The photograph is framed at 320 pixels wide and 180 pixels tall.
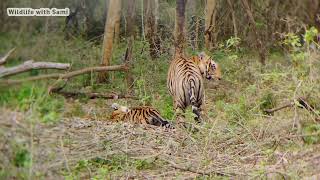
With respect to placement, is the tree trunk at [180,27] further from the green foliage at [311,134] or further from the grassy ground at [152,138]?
the green foliage at [311,134]

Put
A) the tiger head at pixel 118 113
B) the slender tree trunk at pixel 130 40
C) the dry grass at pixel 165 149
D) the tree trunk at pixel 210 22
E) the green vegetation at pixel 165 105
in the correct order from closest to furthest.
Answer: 1. the dry grass at pixel 165 149
2. the green vegetation at pixel 165 105
3. the tiger head at pixel 118 113
4. the slender tree trunk at pixel 130 40
5. the tree trunk at pixel 210 22

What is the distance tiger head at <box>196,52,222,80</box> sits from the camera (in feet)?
27.5

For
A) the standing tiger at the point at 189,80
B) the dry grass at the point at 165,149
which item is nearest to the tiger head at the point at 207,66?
the standing tiger at the point at 189,80

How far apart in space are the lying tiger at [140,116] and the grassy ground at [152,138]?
1.31 ft

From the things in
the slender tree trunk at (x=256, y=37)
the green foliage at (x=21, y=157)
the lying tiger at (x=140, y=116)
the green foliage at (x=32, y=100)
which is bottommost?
the lying tiger at (x=140, y=116)

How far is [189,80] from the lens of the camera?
25.4 ft

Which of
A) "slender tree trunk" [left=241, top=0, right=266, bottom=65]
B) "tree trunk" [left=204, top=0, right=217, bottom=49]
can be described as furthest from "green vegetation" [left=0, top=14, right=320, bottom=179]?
"tree trunk" [left=204, top=0, right=217, bottom=49]

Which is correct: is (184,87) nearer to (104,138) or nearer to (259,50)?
(104,138)

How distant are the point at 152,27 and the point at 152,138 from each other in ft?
15.6

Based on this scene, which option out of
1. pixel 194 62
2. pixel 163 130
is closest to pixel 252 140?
pixel 163 130

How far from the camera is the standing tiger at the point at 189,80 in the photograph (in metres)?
7.60

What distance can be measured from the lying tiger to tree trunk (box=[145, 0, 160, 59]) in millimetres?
2415

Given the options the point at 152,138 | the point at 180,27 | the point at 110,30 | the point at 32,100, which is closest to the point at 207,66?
the point at 180,27

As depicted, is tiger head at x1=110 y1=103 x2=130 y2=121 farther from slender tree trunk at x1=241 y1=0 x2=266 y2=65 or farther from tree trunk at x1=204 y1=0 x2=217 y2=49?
slender tree trunk at x1=241 y1=0 x2=266 y2=65
